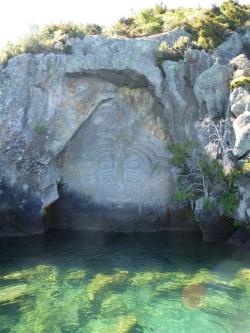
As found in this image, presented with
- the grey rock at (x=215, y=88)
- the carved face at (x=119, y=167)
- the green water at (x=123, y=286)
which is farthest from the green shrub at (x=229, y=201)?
the carved face at (x=119, y=167)

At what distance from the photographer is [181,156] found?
21.5m

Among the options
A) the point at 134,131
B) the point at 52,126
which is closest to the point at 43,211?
the point at 52,126

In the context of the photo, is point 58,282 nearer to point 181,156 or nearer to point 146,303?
point 146,303

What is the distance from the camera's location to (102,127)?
24.2m

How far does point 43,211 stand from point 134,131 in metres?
6.17

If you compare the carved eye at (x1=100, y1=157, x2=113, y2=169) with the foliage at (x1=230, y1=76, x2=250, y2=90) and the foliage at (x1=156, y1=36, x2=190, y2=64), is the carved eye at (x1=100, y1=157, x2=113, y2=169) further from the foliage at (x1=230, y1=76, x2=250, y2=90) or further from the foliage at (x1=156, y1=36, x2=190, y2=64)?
the foliage at (x1=230, y1=76, x2=250, y2=90)

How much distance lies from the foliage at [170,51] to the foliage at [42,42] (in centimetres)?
424

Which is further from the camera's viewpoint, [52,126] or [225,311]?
[52,126]

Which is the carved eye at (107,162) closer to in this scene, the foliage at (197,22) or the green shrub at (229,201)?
the green shrub at (229,201)

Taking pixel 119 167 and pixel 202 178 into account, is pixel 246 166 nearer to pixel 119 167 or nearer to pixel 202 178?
pixel 202 178

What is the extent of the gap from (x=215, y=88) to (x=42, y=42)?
9.16m

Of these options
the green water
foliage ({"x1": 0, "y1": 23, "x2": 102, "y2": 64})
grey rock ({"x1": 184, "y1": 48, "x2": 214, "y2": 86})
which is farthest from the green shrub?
foliage ({"x1": 0, "y1": 23, "x2": 102, "y2": 64})

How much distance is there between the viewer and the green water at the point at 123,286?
13.3 meters

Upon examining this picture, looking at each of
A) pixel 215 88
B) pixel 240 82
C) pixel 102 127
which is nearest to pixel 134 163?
pixel 102 127
